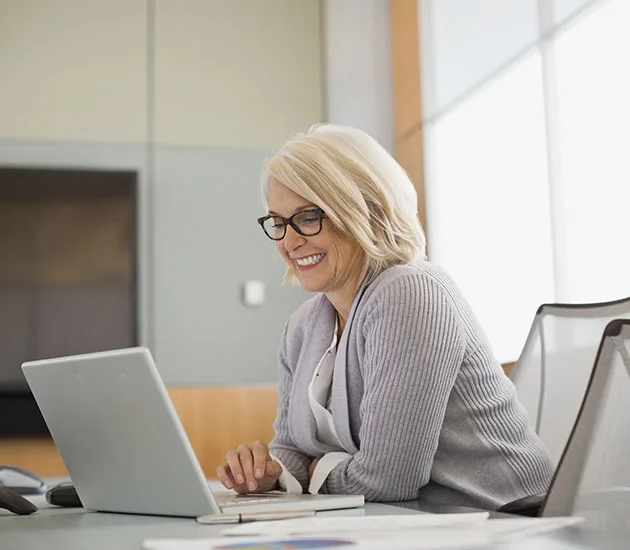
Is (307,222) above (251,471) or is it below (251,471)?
above

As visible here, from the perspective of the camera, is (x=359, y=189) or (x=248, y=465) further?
(x=359, y=189)

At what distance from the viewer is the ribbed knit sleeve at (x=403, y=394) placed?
147 centimetres

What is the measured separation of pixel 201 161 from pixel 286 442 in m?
2.95

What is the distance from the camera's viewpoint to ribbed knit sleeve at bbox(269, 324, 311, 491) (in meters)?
1.75

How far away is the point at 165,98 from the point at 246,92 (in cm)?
41

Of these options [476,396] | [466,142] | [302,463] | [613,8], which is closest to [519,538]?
[476,396]

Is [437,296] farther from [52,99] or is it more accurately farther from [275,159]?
[52,99]

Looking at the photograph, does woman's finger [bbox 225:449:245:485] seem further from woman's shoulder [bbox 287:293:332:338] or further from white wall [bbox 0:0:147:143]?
white wall [bbox 0:0:147:143]

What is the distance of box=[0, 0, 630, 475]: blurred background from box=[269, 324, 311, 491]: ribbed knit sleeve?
1.97 m

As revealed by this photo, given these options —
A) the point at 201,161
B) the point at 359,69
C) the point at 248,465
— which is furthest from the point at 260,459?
the point at 359,69

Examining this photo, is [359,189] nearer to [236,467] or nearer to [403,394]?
[403,394]

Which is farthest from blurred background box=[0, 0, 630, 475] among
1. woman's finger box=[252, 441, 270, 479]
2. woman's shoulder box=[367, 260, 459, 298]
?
woman's finger box=[252, 441, 270, 479]

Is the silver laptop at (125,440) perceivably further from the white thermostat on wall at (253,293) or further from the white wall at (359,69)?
the white wall at (359,69)

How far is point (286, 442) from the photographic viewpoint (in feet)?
6.16
